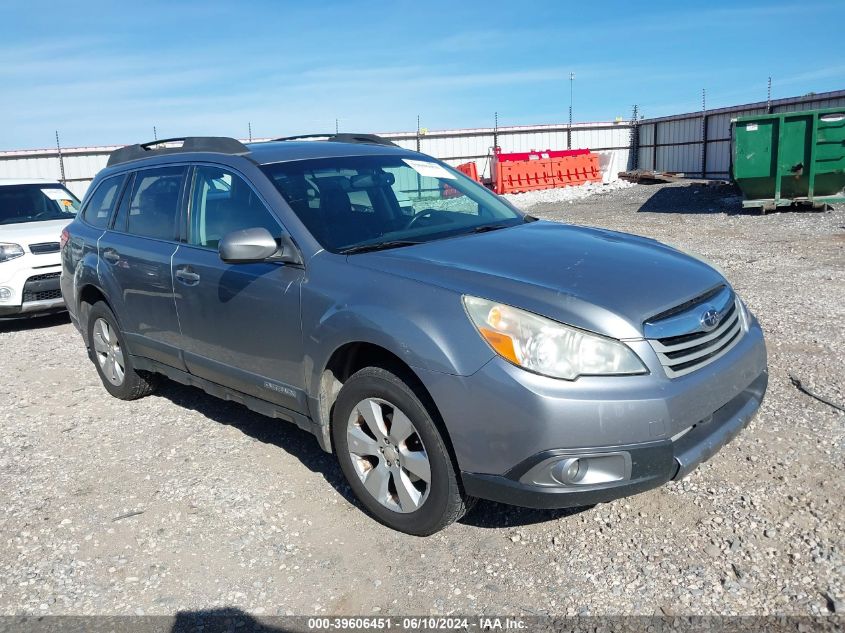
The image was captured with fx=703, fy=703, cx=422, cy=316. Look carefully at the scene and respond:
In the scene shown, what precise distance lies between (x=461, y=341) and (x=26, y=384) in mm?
4869

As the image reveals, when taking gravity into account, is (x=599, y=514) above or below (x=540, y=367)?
below

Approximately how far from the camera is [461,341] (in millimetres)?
2801

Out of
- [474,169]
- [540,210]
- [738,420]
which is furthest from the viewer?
[474,169]

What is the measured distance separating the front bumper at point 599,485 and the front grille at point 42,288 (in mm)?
6733

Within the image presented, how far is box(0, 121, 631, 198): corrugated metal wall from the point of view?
83.4 feet

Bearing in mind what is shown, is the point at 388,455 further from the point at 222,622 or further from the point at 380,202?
the point at 380,202

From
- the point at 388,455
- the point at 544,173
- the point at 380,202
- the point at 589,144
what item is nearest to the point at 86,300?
the point at 380,202

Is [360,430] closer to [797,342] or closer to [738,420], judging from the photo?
[738,420]

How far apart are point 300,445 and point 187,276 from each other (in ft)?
4.07

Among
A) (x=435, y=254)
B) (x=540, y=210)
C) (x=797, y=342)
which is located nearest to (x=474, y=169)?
(x=540, y=210)

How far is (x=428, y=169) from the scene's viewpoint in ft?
14.9

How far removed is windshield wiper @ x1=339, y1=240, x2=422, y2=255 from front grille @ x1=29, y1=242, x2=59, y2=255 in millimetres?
5994

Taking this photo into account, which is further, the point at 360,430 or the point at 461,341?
the point at 360,430

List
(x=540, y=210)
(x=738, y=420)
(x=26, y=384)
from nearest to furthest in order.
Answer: (x=738, y=420), (x=26, y=384), (x=540, y=210)
